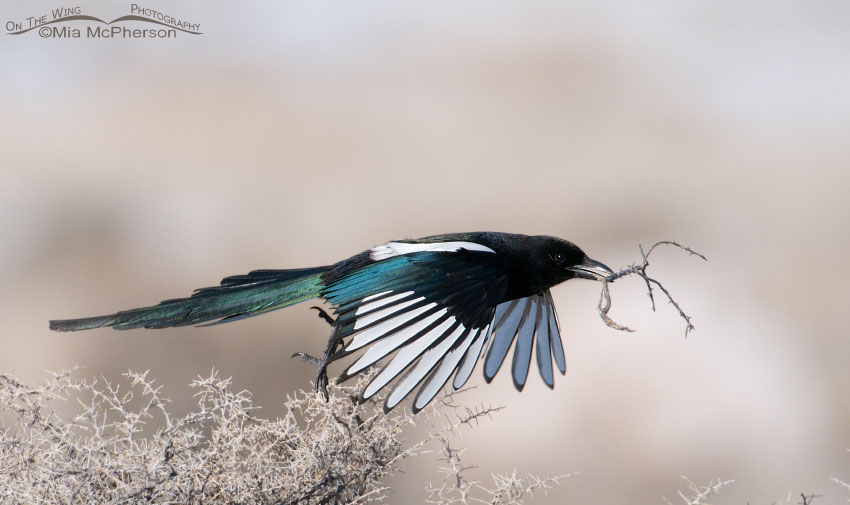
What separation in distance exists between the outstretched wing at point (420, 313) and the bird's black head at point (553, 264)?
155 mm

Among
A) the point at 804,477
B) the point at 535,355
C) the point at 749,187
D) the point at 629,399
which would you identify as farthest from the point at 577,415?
the point at 535,355

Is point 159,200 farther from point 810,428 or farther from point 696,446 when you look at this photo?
point 810,428

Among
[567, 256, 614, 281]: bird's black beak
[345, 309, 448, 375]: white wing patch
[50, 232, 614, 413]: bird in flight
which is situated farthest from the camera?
[567, 256, 614, 281]: bird's black beak

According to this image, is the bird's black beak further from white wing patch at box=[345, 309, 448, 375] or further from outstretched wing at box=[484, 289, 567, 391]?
white wing patch at box=[345, 309, 448, 375]

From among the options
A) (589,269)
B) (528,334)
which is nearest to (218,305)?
(528,334)

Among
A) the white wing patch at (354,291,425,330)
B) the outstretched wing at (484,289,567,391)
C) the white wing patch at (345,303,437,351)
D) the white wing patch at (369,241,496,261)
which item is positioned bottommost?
the outstretched wing at (484,289,567,391)

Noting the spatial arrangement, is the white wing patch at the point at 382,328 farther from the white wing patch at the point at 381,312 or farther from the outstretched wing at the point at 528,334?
the outstretched wing at the point at 528,334

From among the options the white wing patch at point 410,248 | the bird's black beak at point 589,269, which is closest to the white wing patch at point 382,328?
the white wing patch at point 410,248

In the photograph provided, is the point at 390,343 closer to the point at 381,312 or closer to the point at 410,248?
the point at 381,312

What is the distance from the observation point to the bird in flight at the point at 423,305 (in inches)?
74.3

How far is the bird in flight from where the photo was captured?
6.19 feet

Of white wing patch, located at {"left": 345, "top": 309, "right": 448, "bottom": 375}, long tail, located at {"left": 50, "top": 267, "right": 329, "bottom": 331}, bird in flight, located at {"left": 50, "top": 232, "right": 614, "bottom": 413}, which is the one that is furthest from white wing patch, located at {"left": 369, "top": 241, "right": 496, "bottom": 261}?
white wing patch, located at {"left": 345, "top": 309, "right": 448, "bottom": 375}

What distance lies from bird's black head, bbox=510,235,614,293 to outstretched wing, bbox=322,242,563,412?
16 centimetres

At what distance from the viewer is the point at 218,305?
86.7 inches
